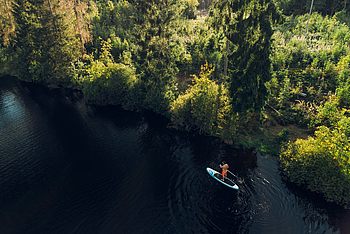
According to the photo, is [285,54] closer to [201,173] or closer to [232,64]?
[232,64]

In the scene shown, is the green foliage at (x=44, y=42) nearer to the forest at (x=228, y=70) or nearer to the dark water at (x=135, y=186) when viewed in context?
the forest at (x=228, y=70)

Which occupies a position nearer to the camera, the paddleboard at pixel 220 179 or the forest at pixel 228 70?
the paddleboard at pixel 220 179

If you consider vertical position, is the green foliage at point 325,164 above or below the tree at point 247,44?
below

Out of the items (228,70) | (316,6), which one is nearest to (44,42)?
(228,70)

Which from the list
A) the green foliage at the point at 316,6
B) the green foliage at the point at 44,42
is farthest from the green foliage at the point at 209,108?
the green foliage at the point at 316,6

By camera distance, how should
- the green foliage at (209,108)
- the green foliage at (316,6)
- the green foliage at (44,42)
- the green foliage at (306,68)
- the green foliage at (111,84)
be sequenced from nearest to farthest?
the green foliage at (209,108) → the green foliage at (306,68) → the green foliage at (111,84) → the green foliage at (44,42) → the green foliage at (316,6)

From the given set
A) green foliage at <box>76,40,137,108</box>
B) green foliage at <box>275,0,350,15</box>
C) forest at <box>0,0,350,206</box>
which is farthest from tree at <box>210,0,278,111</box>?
green foliage at <box>275,0,350,15</box>

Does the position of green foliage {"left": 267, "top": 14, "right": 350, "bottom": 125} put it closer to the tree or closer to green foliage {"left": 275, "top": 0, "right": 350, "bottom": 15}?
the tree

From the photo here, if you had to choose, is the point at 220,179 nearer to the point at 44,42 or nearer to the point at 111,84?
→ the point at 111,84

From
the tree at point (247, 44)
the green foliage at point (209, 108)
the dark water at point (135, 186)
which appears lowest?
the dark water at point (135, 186)
